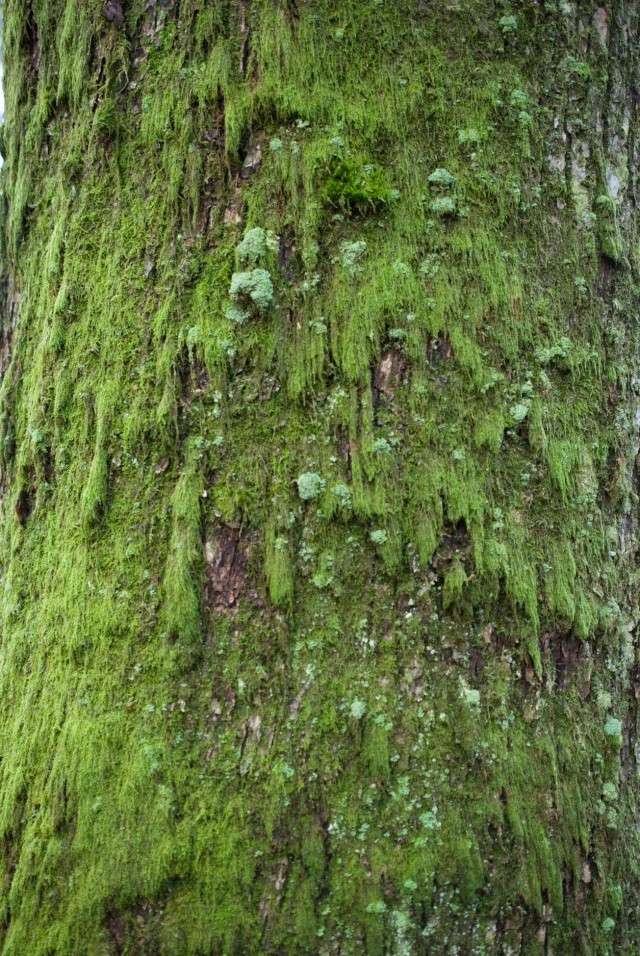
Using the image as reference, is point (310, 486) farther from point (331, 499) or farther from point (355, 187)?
point (355, 187)

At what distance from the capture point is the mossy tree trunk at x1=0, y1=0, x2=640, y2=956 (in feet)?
5.20

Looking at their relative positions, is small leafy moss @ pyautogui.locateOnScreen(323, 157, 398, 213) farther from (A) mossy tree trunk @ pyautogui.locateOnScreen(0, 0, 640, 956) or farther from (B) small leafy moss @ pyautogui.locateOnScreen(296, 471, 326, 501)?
(B) small leafy moss @ pyautogui.locateOnScreen(296, 471, 326, 501)

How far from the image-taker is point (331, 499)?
1.65m

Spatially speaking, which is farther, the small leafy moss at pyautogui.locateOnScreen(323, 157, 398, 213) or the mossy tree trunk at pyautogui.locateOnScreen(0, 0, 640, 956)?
the small leafy moss at pyautogui.locateOnScreen(323, 157, 398, 213)

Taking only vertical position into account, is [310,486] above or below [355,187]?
below

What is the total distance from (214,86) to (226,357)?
2.20ft

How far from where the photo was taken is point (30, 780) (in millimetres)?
1744

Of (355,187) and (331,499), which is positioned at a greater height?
A: (355,187)

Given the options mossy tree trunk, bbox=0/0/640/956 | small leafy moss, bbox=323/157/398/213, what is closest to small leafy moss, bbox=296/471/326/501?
mossy tree trunk, bbox=0/0/640/956

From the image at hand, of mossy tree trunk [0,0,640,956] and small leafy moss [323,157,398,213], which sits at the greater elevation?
small leafy moss [323,157,398,213]

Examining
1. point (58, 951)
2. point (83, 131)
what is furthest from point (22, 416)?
point (58, 951)

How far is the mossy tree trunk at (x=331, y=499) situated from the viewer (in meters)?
1.59

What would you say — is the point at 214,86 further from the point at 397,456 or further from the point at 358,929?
the point at 358,929

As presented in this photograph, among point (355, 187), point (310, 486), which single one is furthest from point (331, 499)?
point (355, 187)
